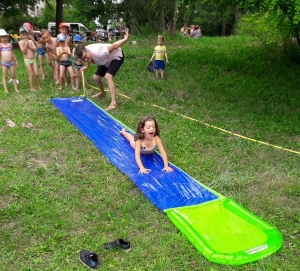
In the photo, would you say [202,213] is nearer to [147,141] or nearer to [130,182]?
[130,182]

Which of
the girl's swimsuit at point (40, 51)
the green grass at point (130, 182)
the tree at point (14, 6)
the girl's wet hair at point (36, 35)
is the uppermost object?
the tree at point (14, 6)

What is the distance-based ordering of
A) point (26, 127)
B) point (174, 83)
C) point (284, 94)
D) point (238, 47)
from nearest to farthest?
point (26, 127) → point (284, 94) → point (174, 83) → point (238, 47)

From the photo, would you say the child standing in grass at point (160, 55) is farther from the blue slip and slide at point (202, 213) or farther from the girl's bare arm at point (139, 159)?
the girl's bare arm at point (139, 159)

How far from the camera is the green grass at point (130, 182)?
2826 mm

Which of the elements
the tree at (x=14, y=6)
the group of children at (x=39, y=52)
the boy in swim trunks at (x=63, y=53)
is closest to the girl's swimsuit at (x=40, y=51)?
the group of children at (x=39, y=52)

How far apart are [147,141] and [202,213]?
1.50m

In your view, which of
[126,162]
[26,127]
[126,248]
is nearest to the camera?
→ [126,248]

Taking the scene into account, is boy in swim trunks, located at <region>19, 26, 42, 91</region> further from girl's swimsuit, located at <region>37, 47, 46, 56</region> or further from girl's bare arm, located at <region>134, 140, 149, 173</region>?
girl's bare arm, located at <region>134, 140, 149, 173</region>

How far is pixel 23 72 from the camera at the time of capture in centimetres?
1032

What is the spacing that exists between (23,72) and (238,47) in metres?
7.44

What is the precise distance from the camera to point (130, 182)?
3945 millimetres

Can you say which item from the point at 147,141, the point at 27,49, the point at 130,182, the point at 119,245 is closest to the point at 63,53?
the point at 27,49

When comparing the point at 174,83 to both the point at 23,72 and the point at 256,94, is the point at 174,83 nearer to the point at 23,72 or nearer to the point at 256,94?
the point at 256,94

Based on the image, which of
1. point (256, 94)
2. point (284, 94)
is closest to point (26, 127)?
point (256, 94)
